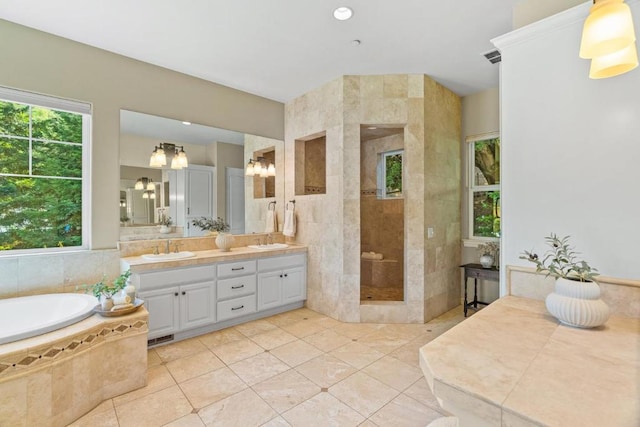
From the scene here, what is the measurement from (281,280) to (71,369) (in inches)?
85.3

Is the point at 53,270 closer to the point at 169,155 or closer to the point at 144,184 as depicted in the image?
the point at 144,184

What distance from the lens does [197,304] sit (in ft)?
9.98

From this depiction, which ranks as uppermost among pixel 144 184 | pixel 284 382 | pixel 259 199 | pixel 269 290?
pixel 144 184

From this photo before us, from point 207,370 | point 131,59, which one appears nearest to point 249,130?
point 131,59

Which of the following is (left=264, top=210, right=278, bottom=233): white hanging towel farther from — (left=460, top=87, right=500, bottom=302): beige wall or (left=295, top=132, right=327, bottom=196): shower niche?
(left=460, top=87, right=500, bottom=302): beige wall

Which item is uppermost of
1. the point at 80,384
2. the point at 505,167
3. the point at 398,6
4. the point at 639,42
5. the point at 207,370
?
the point at 398,6

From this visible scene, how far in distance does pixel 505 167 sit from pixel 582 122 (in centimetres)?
44

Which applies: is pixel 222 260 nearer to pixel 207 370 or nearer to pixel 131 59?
pixel 207 370

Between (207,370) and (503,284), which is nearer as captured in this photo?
(503,284)

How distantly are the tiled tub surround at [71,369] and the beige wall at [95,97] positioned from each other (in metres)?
0.89

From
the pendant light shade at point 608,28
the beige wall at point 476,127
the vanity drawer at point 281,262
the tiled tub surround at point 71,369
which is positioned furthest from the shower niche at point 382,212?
the pendant light shade at point 608,28

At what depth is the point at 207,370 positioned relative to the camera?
8.06ft

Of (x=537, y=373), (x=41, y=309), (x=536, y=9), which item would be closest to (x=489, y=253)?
(x=536, y=9)

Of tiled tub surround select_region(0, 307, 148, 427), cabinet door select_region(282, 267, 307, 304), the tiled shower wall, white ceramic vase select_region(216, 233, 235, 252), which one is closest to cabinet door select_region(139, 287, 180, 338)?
tiled tub surround select_region(0, 307, 148, 427)
